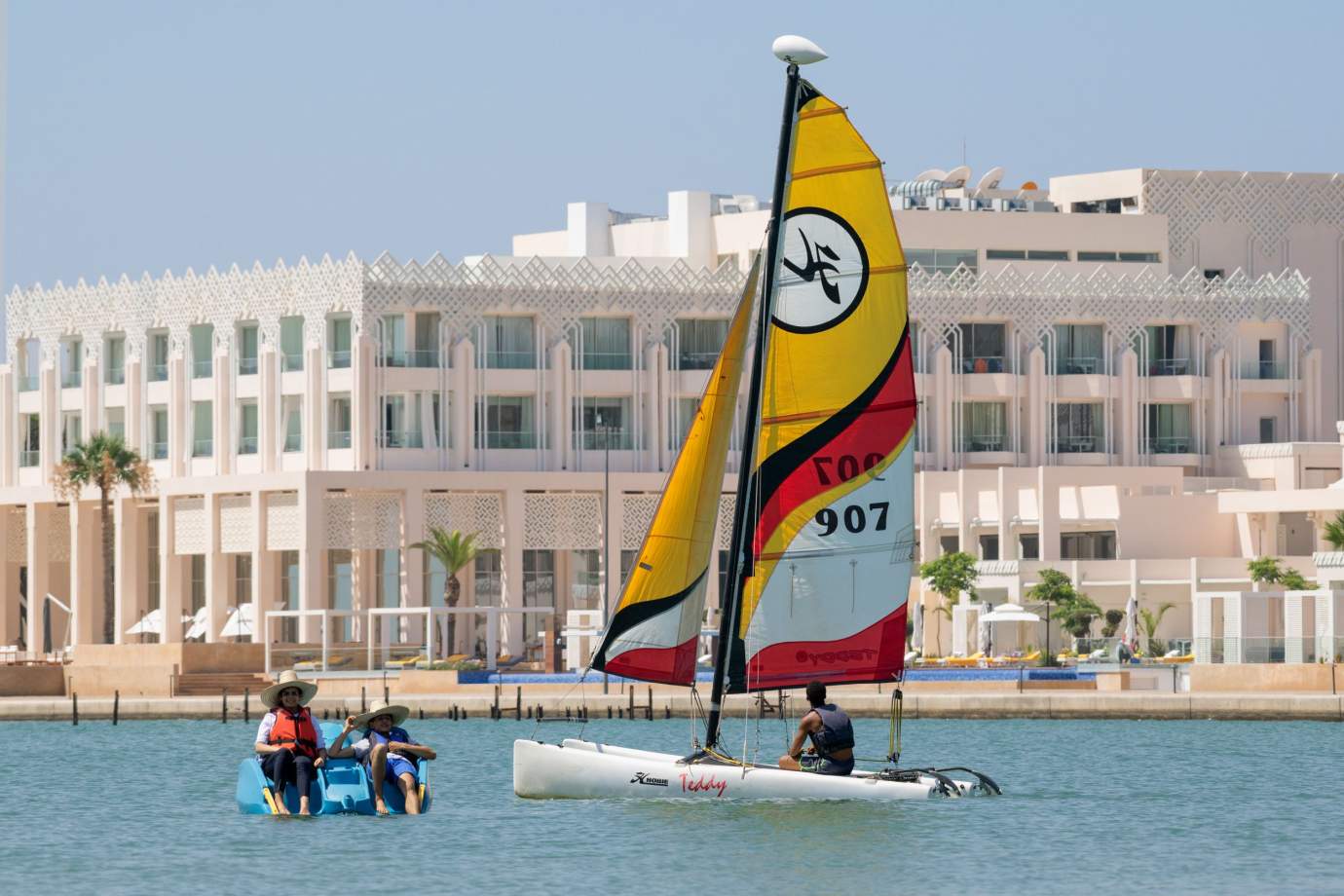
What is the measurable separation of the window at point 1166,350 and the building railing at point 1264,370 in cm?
231

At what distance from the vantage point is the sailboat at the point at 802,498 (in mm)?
40062

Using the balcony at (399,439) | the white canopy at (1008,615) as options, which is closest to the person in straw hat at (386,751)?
the white canopy at (1008,615)

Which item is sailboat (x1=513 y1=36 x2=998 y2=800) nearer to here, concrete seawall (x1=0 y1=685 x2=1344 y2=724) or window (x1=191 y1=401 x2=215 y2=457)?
concrete seawall (x1=0 y1=685 x2=1344 y2=724)

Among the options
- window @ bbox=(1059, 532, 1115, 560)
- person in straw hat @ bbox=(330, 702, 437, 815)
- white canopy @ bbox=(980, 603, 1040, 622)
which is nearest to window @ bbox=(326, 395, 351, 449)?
white canopy @ bbox=(980, 603, 1040, 622)

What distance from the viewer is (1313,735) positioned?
218 feet

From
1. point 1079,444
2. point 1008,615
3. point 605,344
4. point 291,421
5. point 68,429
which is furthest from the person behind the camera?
point 68,429

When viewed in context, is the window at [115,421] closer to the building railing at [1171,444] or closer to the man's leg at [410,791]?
the building railing at [1171,444]

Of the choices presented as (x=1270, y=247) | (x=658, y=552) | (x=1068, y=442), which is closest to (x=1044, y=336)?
(x=1068, y=442)

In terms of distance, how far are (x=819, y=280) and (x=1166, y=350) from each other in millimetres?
75124

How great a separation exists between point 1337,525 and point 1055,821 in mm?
52614

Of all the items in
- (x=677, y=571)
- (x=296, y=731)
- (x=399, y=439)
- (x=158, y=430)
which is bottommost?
(x=296, y=731)

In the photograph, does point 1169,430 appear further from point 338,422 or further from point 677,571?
point 677,571

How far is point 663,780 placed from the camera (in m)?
41.2

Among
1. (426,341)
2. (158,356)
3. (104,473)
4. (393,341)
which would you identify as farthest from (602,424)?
(104,473)
